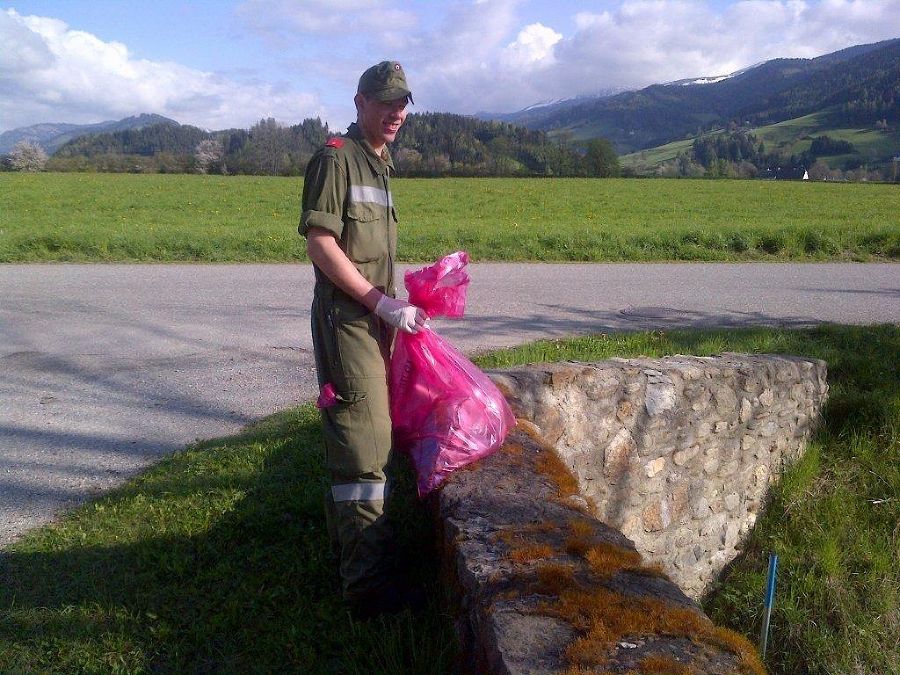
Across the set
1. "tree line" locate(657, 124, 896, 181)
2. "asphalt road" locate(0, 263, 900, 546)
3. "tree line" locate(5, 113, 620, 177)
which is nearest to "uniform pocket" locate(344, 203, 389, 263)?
"asphalt road" locate(0, 263, 900, 546)

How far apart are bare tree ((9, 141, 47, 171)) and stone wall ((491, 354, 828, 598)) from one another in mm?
50489

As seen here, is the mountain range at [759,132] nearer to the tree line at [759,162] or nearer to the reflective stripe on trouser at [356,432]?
the tree line at [759,162]

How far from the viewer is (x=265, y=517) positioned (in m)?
3.51

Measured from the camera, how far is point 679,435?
185 inches

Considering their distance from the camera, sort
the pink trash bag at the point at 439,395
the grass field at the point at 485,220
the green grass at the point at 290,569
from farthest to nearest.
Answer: the grass field at the point at 485,220
the pink trash bag at the point at 439,395
the green grass at the point at 290,569

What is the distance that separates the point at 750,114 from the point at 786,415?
16079cm

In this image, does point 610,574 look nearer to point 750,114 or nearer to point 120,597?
point 120,597

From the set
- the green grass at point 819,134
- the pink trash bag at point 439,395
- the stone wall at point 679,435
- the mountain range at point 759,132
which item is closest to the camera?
the pink trash bag at point 439,395

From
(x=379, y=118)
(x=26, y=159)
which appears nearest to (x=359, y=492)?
(x=379, y=118)

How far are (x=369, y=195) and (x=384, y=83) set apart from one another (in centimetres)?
39

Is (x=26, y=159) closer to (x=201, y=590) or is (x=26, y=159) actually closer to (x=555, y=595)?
(x=201, y=590)

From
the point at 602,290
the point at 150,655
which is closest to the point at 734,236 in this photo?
the point at 602,290

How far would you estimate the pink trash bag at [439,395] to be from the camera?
2.88m

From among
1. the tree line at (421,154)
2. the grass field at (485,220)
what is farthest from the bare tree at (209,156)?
the grass field at (485,220)
